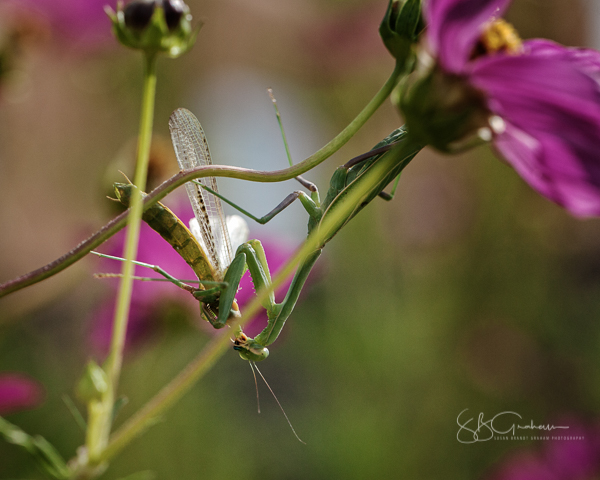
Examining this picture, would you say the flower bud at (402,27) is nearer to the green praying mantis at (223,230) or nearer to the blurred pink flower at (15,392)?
the green praying mantis at (223,230)

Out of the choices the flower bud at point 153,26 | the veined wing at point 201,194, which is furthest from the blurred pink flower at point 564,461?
the flower bud at point 153,26

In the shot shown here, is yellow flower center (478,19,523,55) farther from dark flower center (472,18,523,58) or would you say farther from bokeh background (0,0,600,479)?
bokeh background (0,0,600,479)

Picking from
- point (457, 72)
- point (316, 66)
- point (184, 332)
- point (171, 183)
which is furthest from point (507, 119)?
point (316, 66)

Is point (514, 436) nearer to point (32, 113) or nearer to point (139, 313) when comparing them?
point (139, 313)

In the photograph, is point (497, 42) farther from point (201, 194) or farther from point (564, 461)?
point (564, 461)

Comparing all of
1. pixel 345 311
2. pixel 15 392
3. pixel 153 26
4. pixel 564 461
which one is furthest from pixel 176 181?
pixel 345 311

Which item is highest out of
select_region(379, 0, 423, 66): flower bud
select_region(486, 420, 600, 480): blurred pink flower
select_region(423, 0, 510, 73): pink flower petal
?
select_region(379, 0, 423, 66): flower bud

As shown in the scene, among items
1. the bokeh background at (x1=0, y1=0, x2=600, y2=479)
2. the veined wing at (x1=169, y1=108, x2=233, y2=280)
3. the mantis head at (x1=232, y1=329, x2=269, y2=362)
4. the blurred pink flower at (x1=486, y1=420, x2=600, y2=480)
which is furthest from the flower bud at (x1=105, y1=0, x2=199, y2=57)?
the blurred pink flower at (x1=486, y1=420, x2=600, y2=480)
